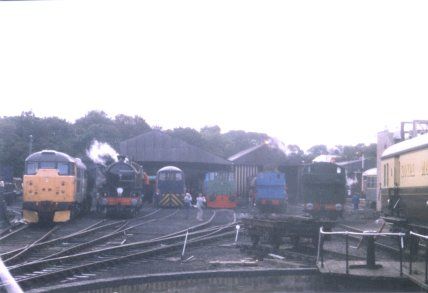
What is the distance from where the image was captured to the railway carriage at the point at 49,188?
23391 mm

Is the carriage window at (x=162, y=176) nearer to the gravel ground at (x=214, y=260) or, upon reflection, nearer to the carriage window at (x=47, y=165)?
the carriage window at (x=47, y=165)

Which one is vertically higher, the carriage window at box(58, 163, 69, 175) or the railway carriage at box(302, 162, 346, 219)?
the carriage window at box(58, 163, 69, 175)

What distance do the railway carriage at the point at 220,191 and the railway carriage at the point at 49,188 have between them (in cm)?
1887

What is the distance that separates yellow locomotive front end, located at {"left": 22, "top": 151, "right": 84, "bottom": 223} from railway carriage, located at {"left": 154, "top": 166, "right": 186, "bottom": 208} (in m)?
16.4

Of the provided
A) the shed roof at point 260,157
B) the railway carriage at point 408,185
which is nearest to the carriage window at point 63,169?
the railway carriage at point 408,185

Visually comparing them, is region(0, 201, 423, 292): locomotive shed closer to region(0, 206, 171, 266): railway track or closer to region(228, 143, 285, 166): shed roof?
region(0, 206, 171, 266): railway track

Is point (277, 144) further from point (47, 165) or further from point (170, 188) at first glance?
point (47, 165)

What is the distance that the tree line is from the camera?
49312mm

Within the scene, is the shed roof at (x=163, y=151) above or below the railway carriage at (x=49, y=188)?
above

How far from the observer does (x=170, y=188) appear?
41969mm

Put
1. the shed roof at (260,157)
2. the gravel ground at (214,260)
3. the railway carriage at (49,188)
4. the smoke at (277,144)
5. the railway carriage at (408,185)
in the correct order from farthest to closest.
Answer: the smoke at (277,144)
the shed roof at (260,157)
the railway carriage at (49,188)
the railway carriage at (408,185)
the gravel ground at (214,260)

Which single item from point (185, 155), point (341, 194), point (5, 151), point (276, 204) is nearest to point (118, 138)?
point (185, 155)

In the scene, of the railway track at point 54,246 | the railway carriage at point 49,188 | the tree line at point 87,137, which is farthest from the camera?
the tree line at point 87,137

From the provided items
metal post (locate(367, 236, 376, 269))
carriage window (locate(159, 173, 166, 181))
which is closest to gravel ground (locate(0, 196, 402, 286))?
metal post (locate(367, 236, 376, 269))
